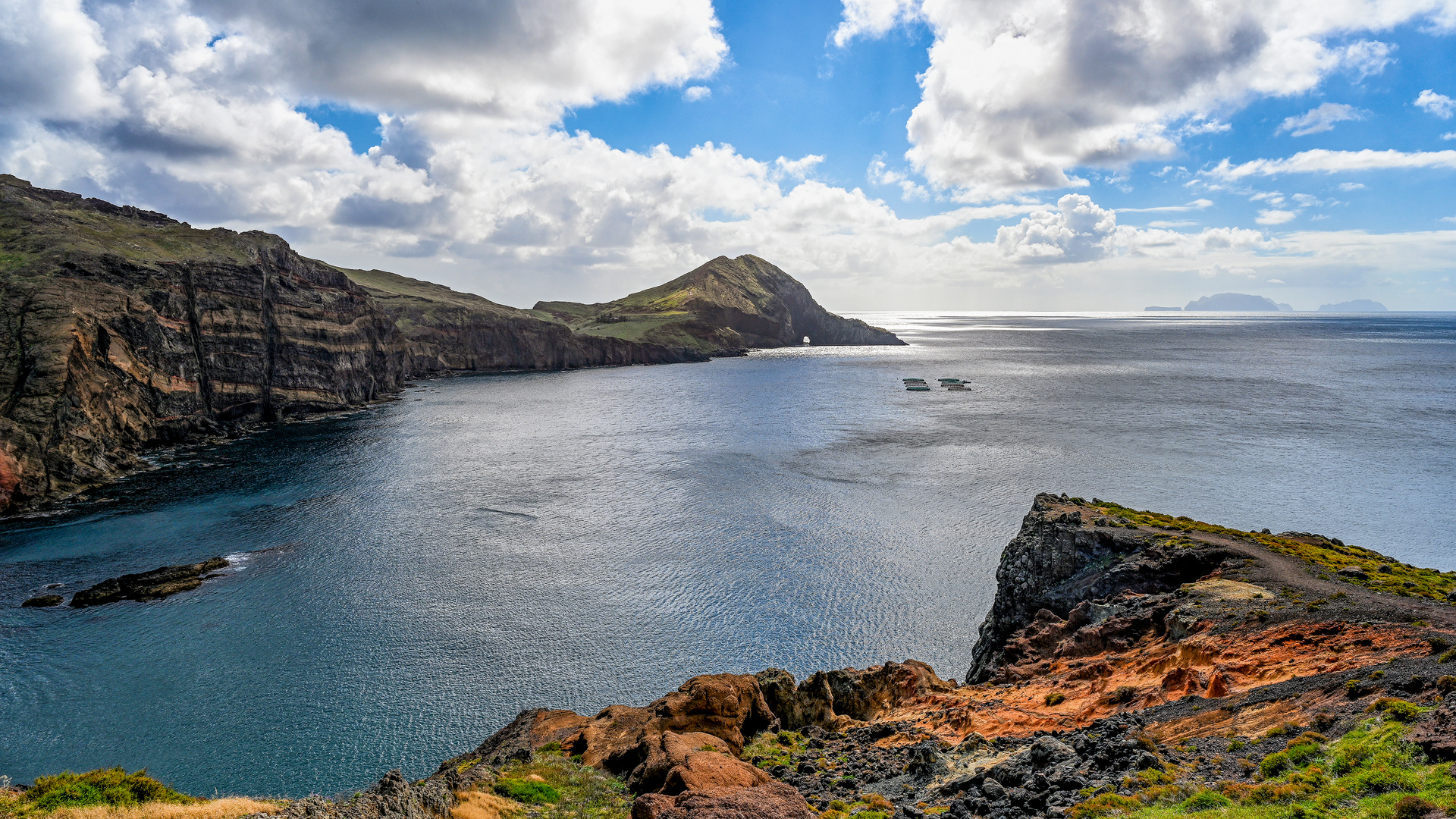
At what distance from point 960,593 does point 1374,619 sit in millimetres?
25178

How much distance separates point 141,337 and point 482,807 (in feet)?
336

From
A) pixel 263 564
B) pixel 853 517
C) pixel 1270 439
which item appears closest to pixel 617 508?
pixel 853 517

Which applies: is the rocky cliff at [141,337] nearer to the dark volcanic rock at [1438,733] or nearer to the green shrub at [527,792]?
the green shrub at [527,792]

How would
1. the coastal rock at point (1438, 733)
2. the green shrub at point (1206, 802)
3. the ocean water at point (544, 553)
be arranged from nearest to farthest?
1. the coastal rock at point (1438, 733)
2. the green shrub at point (1206, 802)
3. the ocean water at point (544, 553)

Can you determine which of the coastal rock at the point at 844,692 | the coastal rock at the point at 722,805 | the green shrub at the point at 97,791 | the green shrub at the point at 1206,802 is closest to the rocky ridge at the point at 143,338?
the green shrub at the point at 97,791

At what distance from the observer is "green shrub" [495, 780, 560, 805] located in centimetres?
2070

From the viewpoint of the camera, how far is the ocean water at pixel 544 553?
33906 millimetres

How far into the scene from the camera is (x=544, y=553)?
55.4 meters

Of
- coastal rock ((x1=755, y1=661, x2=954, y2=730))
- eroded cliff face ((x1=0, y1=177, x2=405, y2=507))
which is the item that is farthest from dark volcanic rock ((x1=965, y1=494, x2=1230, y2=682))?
eroded cliff face ((x1=0, y1=177, x2=405, y2=507))

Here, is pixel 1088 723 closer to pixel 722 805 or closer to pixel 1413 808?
pixel 1413 808

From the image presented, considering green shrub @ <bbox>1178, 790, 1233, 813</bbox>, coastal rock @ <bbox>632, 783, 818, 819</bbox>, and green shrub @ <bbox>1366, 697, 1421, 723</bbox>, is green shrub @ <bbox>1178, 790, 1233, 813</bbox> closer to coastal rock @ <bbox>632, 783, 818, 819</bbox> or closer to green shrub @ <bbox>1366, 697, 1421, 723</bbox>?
green shrub @ <bbox>1366, 697, 1421, 723</bbox>

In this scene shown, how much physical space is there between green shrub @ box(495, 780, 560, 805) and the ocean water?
12.4 metres

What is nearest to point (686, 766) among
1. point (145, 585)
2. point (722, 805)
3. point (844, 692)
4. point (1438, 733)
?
point (722, 805)

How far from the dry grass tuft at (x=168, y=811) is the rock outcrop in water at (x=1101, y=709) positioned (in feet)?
12.1
